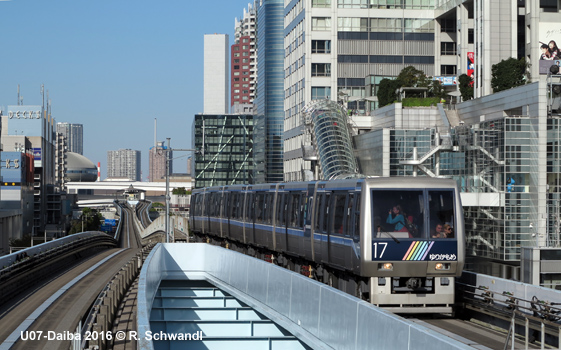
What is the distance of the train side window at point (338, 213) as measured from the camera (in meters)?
22.3

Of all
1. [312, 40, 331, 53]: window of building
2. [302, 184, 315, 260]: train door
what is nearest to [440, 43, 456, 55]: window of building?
[312, 40, 331, 53]: window of building

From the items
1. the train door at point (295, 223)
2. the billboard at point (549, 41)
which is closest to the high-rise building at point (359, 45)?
the billboard at point (549, 41)

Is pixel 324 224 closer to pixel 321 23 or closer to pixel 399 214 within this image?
pixel 399 214

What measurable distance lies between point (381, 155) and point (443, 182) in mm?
39995

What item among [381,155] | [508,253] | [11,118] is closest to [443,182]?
[508,253]

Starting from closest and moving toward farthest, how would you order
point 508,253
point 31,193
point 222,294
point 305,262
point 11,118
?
point 305,262 → point 222,294 → point 508,253 → point 31,193 → point 11,118

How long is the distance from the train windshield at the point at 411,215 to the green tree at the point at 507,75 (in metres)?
39.7

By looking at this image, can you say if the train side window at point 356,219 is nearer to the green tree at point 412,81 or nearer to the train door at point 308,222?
the train door at point 308,222

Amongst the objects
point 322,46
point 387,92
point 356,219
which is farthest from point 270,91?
point 356,219

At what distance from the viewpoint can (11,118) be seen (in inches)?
6629

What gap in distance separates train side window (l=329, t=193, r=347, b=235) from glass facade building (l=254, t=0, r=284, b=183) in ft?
353

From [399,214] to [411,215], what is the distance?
28cm

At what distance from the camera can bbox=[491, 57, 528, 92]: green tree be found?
5753 centimetres

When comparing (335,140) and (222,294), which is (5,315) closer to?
(222,294)
